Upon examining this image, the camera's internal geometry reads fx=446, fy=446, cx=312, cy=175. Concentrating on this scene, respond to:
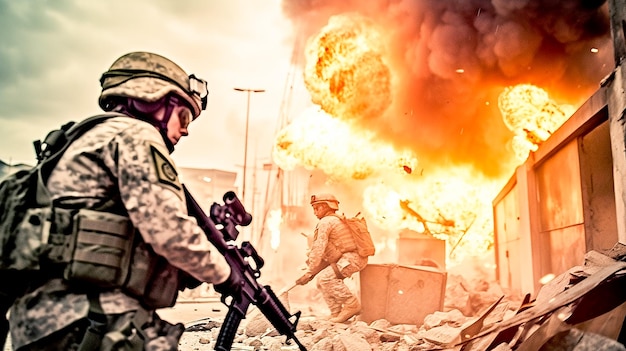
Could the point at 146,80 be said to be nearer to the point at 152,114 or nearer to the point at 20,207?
the point at 152,114

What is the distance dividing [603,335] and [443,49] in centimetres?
1153

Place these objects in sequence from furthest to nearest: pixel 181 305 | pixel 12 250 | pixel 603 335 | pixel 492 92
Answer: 1. pixel 492 92
2. pixel 181 305
3. pixel 603 335
4. pixel 12 250

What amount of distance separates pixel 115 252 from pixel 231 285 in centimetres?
76

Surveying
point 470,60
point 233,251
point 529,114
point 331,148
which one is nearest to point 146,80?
point 233,251

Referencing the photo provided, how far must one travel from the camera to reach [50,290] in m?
1.89

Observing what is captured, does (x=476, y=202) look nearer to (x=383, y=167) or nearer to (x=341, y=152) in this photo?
(x=383, y=167)

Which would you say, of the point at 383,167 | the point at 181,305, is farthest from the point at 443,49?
the point at 181,305

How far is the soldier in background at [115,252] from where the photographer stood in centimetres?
187

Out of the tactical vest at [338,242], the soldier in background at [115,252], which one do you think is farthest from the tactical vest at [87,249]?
the tactical vest at [338,242]

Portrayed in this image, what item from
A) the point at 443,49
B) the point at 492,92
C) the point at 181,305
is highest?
the point at 443,49

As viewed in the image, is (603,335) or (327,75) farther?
(327,75)

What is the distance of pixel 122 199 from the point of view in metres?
1.95

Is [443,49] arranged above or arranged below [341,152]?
above

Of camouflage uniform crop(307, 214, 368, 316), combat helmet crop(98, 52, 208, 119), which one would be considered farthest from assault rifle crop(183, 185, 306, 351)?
camouflage uniform crop(307, 214, 368, 316)
